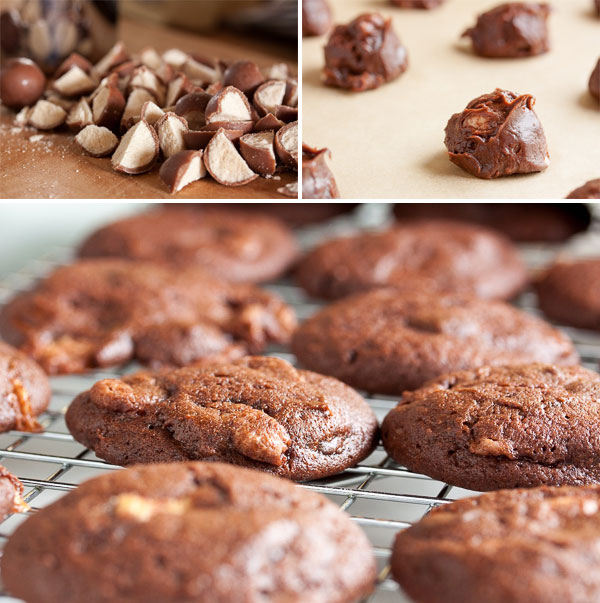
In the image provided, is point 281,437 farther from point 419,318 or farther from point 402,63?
point 402,63

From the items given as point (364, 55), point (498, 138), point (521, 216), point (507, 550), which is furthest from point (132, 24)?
point (507, 550)

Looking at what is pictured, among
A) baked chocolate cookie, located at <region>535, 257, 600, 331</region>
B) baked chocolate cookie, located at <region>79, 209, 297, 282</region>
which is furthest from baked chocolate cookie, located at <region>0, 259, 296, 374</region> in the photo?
baked chocolate cookie, located at <region>535, 257, 600, 331</region>

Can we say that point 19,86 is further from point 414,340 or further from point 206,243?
point 414,340

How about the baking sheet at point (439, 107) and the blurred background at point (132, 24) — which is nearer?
the baking sheet at point (439, 107)

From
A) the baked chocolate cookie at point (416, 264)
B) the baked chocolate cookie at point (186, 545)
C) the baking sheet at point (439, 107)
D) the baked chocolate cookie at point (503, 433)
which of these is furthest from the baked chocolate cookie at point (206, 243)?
the baked chocolate cookie at point (186, 545)

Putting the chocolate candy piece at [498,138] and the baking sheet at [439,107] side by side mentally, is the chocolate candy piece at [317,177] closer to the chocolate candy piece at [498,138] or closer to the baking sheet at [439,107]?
the baking sheet at [439,107]

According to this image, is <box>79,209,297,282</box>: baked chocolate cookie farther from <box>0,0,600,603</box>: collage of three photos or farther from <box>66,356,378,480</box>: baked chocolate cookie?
<box>66,356,378,480</box>: baked chocolate cookie

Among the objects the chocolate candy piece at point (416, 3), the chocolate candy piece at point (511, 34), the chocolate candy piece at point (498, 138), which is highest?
the chocolate candy piece at point (416, 3)
